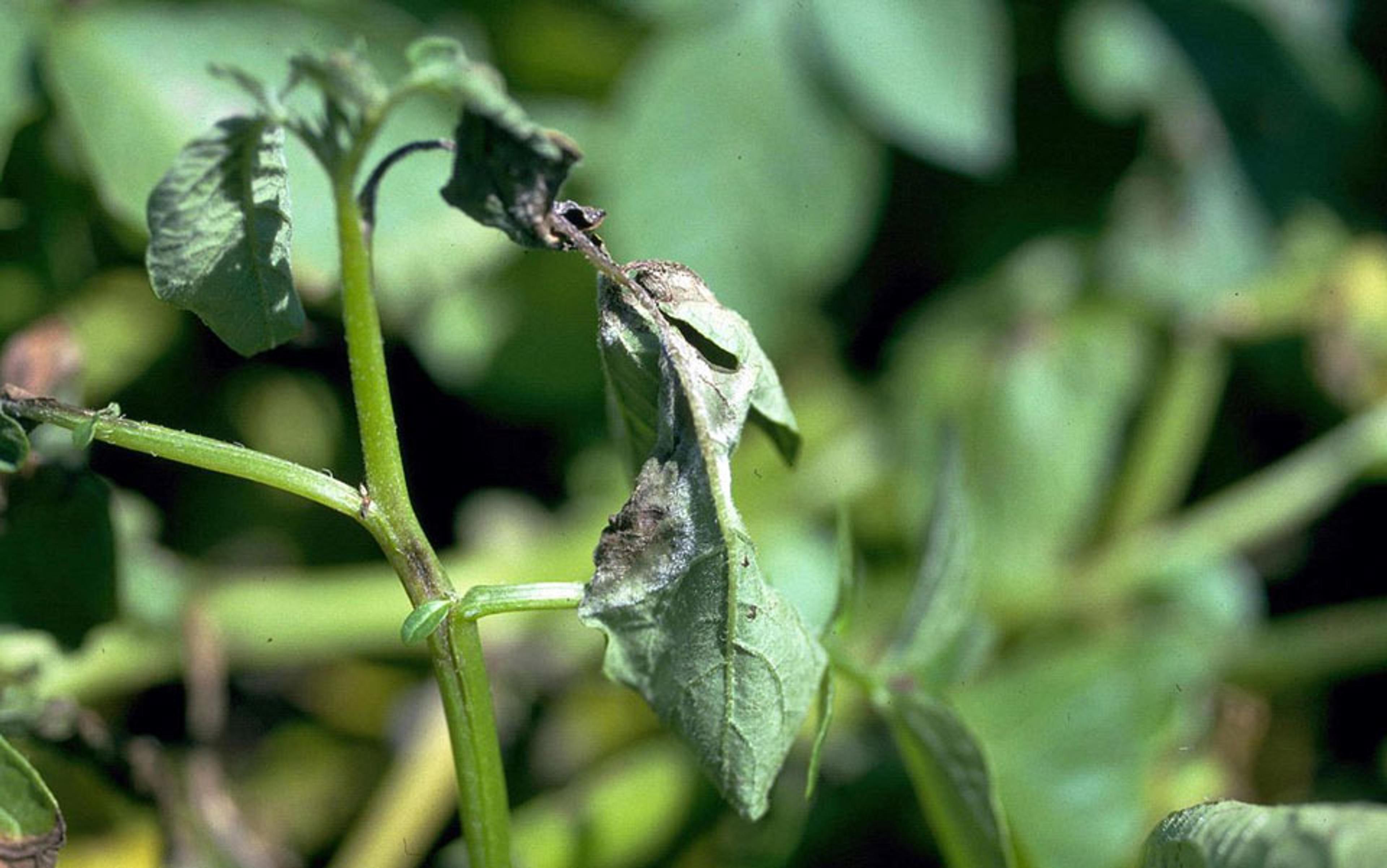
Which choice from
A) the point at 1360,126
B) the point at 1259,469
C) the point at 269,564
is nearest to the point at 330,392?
the point at 269,564

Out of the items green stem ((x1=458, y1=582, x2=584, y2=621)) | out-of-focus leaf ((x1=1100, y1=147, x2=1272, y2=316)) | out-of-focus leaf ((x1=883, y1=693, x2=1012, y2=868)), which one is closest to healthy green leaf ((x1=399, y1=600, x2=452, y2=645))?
green stem ((x1=458, y1=582, x2=584, y2=621))

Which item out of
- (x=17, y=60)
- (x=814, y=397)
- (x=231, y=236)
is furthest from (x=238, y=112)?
(x=814, y=397)

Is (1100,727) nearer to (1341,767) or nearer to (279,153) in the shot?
(1341,767)

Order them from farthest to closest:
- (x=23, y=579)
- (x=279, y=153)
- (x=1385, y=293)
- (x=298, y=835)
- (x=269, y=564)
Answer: (x=1385, y=293), (x=269, y=564), (x=298, y=835), (x=23, y=579), (x=279, y=153)

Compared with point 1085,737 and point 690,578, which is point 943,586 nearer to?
point 1085,737

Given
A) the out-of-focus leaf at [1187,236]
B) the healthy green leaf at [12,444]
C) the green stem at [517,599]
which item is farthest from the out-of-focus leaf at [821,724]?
the out-of-focus leaf at [1187,236]

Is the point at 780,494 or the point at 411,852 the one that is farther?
the point at 780,494
